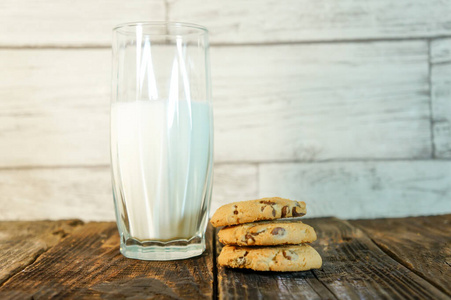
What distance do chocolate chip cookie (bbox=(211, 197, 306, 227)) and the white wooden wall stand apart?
504 millimetres

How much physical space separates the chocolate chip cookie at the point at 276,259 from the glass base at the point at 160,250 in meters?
0.11

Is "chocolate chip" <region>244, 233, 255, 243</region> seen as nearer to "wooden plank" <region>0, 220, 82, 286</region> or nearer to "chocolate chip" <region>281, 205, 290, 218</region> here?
"chocolate chip" <region>281, 205, 290, 218</region>

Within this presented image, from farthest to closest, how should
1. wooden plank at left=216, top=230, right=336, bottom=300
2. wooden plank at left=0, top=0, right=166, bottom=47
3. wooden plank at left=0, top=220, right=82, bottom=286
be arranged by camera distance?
wooden plank at left=0, top=0, right=166, bottom=47, wooden plank at left=0, top=220, right=82, bottom=286, wooden plank at left=216, top=230, right=336, bottom=300

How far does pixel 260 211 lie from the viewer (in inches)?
23.9

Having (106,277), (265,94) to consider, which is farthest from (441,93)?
(106,277)

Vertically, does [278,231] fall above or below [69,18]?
below

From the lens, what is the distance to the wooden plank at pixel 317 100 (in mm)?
1114

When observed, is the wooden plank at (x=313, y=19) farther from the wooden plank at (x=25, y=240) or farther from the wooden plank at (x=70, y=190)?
the wooden plank at (x=25, y=240)

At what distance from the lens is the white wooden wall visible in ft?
3.65

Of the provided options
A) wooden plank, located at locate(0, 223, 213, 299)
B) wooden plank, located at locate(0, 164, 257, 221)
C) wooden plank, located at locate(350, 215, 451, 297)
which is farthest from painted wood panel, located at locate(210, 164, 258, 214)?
wooden plank, located at locate(0, 223, 213, 299)

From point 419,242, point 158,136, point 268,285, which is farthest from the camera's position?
point 419,242

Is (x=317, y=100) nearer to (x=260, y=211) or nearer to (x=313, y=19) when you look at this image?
(x=313, y=19)

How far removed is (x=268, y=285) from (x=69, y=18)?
2.76 ft

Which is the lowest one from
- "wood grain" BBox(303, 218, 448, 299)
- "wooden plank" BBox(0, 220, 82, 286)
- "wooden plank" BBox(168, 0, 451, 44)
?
"wooden plank" BBox(0, 220, 82, 286)
